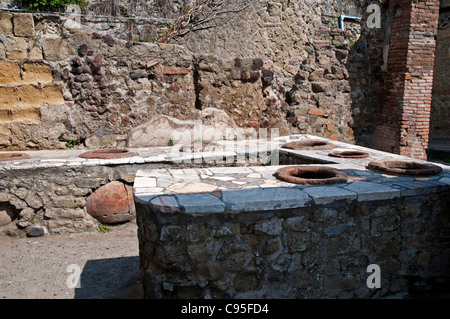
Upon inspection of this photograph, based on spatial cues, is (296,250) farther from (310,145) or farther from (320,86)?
(320,86)

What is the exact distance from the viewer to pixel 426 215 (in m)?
2.92

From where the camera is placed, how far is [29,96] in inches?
214

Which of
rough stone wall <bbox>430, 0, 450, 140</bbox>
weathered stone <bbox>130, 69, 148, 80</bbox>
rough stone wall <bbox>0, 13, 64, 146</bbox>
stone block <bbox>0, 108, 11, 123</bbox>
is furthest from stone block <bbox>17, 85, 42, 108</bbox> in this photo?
rough stone wall <bbox>430, 0, 450, 140</bbox>

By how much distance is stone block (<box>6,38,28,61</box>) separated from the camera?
528 centimetres

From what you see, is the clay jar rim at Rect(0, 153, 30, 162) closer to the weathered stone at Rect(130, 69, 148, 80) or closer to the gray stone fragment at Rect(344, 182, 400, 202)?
the weathered stone at Rect(130, 69, 148, 80)

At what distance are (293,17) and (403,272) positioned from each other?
1059 cm

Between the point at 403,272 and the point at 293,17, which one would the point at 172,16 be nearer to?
the point at 293,17

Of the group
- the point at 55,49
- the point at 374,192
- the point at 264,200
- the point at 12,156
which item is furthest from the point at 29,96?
the point at 374,192

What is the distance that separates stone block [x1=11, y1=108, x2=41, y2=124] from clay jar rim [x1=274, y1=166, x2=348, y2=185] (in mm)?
4106

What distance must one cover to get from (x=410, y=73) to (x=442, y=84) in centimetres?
439

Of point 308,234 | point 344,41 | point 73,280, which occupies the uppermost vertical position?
point 344,41

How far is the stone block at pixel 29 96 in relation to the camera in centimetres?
539

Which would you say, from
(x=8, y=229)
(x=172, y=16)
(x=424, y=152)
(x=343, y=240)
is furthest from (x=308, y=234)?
(x=172, y=16)

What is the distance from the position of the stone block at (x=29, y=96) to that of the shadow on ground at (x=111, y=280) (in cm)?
300
